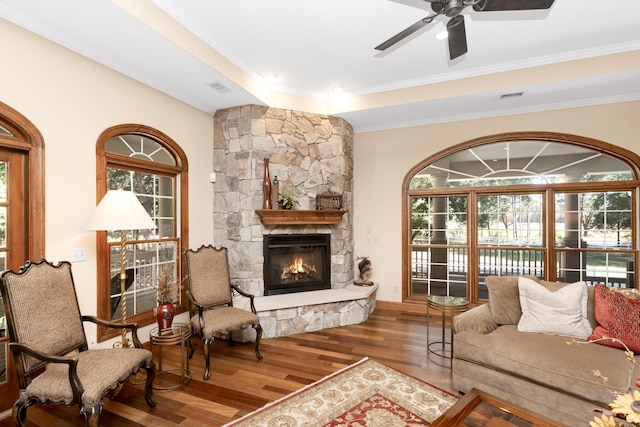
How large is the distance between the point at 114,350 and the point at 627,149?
19.9 feet

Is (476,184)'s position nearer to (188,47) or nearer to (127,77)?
(188,47)

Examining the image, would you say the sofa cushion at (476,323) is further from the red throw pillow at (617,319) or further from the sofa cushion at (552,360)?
the red throw pillow at (617,319)

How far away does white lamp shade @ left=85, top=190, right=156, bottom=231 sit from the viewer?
260cm

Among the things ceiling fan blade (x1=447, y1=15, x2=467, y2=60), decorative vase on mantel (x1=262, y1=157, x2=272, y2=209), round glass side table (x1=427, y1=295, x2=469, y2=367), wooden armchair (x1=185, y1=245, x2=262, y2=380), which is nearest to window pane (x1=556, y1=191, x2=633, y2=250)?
round glass side table (x1=427, y1=295, x2=469, y2=367)

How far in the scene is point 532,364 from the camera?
2.29 metres

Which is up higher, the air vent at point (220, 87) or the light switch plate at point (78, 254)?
the air vent at point (220, 87)

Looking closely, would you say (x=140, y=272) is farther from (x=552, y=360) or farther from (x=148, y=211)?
(x=552, y=360)

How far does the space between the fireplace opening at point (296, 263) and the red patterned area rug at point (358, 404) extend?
5.69ft

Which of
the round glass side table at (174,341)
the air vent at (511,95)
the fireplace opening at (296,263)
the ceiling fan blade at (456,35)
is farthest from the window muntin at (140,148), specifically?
the air vent at (511,95)

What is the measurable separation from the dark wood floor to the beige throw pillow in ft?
3.01

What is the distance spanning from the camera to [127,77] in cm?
335

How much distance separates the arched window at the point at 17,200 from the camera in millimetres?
2455

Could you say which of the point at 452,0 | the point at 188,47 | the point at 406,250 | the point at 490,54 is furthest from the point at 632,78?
the point at 188,47

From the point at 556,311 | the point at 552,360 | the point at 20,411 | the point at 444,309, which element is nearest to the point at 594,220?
the point at 556,311
